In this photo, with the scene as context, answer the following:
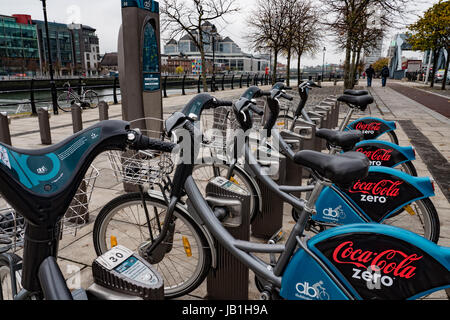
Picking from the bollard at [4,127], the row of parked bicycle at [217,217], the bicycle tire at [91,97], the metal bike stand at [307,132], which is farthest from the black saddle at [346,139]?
the bicycle tire at [91,97]

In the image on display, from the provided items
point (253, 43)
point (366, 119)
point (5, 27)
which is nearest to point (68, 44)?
point (5, 27)

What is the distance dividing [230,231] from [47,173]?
1.30 metres

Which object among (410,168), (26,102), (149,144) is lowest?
(410,168)

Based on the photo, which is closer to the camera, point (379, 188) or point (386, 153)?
point (379, 188)

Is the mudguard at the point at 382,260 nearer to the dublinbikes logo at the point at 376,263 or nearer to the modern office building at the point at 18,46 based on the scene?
the dublinbikes logo at the point at 376,263

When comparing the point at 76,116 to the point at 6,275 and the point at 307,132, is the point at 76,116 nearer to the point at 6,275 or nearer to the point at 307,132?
the point at 307,132

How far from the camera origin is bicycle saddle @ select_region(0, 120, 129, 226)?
1.09 m

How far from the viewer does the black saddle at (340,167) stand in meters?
1.56

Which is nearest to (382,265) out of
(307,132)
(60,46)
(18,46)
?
(307,132)

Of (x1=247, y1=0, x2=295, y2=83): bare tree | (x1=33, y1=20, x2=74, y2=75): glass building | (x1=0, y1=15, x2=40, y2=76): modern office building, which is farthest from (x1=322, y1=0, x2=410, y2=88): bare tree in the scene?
(x1=33, y1=20, x2=74, y2=75): glass building

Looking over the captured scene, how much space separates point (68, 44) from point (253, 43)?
95.8 meters

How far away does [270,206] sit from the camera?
313 cm

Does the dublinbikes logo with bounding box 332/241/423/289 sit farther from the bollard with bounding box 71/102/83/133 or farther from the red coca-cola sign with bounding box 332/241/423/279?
the bollard with bounding box 71/102/83/133
